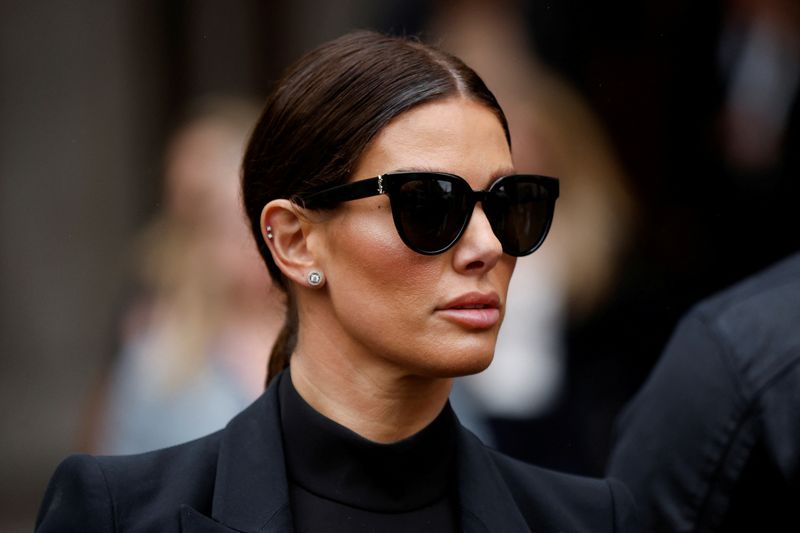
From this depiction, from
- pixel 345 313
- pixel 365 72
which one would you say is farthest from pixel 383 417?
pixel 365 72

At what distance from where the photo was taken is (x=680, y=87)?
5.98 meters

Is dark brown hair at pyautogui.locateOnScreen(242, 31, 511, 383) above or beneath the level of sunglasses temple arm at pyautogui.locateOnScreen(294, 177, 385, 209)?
above

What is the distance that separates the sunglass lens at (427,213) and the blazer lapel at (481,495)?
0.53 m

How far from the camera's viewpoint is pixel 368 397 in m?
2.91

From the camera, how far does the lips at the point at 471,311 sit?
9.21 ft

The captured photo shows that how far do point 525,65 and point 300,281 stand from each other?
3.02 m

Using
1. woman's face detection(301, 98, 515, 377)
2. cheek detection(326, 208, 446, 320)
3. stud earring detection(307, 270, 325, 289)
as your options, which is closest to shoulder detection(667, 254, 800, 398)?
woman's face detection(301, 98, 515, 377)

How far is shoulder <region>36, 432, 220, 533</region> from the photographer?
2.72 m

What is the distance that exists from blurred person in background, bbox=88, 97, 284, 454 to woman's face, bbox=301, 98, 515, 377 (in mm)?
1711

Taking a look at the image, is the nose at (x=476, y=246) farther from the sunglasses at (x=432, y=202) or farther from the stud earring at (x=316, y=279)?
the stud earring at (x=316, y=279)

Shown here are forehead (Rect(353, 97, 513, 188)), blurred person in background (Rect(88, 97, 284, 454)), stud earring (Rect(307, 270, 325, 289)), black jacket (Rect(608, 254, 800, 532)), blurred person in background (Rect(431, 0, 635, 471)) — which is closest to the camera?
forehead (Rect(353, 97, 513, 188))

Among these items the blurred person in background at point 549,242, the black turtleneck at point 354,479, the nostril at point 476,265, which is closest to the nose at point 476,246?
the nostril at point 476,265

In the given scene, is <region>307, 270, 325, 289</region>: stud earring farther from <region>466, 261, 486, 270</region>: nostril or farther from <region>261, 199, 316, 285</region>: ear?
<region>466, 261, 486, 270</region>: nostril

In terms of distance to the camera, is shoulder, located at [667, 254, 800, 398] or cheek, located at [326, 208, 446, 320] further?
shoulder, located at [667, 254, 800, 398]
